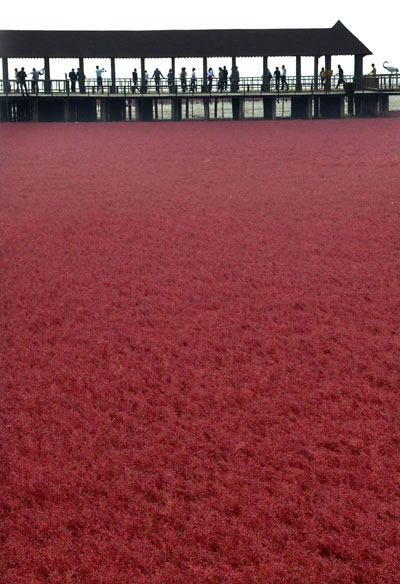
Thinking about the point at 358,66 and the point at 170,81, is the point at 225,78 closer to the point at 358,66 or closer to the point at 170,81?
the point at 170,81

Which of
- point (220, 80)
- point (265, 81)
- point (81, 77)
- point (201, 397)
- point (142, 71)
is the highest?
point (142, 71)

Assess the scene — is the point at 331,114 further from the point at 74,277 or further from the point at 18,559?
the point at 18,559

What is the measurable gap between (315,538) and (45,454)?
6.24 feet

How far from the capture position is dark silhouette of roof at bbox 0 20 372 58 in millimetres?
45656

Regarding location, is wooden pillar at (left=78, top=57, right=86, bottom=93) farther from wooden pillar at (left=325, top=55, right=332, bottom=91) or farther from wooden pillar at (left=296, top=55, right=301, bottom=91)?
wooden pillar at (left=325, top=55, right=332, bottom=91)

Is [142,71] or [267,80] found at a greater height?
[142,71]

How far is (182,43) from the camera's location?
47312 millimetres

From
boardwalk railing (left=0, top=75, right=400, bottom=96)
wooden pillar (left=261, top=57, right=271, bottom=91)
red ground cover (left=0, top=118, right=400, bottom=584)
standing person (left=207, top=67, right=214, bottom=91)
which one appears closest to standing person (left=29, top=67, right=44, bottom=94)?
boardwalk railing (left=0, top=75, right=400, bottom=96)

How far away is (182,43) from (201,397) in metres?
45.0

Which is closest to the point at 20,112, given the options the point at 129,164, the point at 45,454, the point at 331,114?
the point at 331,114

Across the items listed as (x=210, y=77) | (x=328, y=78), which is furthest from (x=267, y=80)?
(x=328, y=78)

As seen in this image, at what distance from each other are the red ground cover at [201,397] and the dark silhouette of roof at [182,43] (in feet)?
115

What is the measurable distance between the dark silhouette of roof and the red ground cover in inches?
1382

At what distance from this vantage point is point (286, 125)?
3994 centimetres
